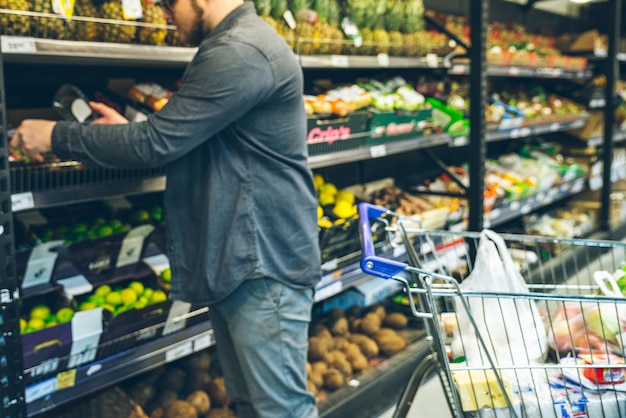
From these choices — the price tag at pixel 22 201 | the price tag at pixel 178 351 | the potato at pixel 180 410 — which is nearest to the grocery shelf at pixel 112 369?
the price tag at pixel 178 351

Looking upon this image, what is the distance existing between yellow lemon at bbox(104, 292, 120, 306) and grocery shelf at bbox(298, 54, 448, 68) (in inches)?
41.3

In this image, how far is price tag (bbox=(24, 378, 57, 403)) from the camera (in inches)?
60.6

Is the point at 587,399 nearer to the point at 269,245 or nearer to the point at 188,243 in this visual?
the point at 269,245

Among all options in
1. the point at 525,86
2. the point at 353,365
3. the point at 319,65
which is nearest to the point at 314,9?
the point at 319,65

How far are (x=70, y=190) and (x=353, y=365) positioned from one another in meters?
1.45

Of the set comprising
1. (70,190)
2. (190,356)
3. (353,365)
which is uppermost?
(70,190)

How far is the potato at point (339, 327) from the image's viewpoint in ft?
8.99

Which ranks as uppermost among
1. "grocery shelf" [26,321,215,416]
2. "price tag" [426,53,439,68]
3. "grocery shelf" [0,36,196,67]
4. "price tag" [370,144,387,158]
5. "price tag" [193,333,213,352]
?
"grocery shelf" [0,36,196,67]

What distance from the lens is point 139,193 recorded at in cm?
187

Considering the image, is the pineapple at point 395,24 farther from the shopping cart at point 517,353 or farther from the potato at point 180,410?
the potato at point 180,410

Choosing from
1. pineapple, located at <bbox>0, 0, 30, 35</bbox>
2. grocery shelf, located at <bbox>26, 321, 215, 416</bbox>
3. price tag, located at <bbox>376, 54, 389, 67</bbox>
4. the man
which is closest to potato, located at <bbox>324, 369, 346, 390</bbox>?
grocery shelf, located at <bbox>26, 321, 215, 416</bbox>

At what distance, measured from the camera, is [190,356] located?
2430mm

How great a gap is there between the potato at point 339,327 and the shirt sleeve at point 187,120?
4.93ft

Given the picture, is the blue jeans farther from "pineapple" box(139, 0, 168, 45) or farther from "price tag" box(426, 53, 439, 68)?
"price tag" box(426, 53, 439, 68)
